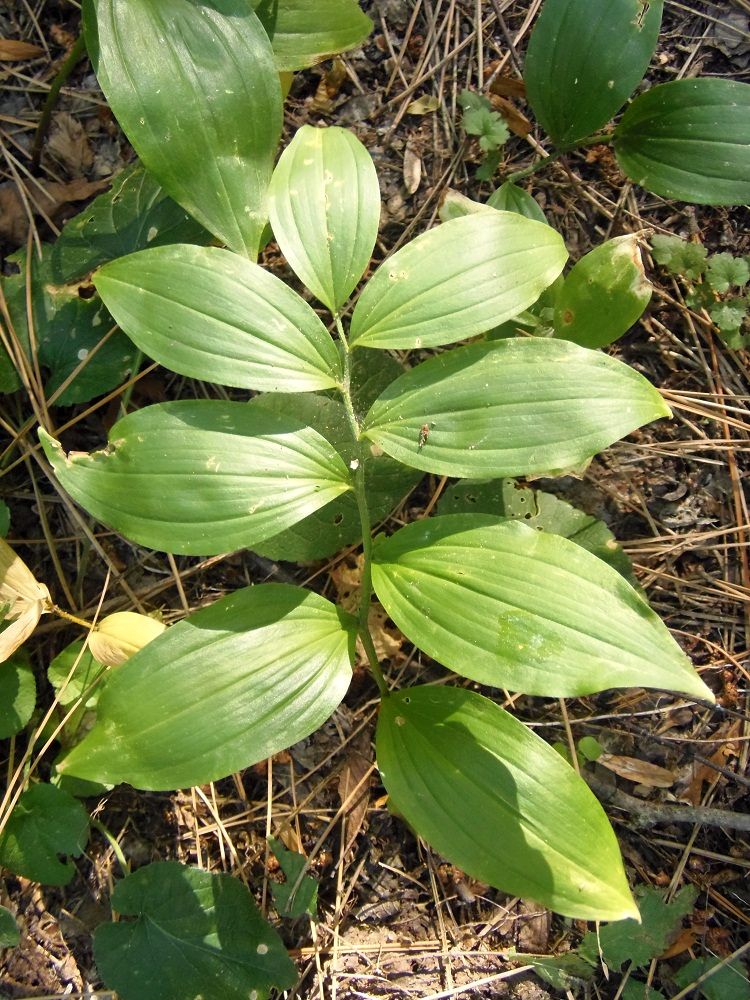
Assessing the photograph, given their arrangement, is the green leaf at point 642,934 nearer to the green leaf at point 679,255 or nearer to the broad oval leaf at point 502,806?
the broad oval leaf at point 502,806

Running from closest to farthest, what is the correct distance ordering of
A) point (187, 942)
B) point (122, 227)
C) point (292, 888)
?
1. point (187, 942)
2. point (292, 888)
3. point (122, 227)

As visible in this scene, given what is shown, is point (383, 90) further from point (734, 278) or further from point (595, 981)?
point (595, 981)

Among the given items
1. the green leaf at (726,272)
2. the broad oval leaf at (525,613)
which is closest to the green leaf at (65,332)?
the broad oval leaf at (525,613)

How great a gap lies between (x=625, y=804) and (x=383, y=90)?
190 centimetres

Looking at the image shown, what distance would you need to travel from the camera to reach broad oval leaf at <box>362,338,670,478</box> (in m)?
1.31

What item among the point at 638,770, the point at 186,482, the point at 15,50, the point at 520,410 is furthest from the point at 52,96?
the point at 638,770

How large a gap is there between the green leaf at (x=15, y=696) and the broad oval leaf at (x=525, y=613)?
886 mm

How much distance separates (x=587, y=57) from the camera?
1.69 meters

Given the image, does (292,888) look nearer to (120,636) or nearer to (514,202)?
(120,636)

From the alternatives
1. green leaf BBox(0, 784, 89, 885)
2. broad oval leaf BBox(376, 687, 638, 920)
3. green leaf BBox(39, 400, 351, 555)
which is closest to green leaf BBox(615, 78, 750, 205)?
green leaf BBox(39, 400, 351, 555)

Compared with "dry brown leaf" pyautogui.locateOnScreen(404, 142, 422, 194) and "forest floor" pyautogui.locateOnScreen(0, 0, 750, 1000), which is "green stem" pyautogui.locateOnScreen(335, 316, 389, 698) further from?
"dry brown leaf" pyautogui.locateOnScreen(404, 142, 422, 194)

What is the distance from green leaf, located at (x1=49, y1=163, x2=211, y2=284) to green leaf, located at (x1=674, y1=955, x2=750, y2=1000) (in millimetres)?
2038

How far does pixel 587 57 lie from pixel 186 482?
4.39ft

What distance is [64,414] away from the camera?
1.85 m
